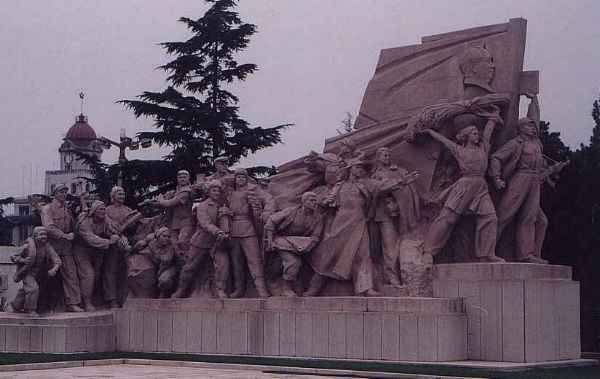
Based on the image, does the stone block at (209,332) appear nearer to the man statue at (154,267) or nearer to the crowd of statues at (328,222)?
the crowd of statues at (328,222)

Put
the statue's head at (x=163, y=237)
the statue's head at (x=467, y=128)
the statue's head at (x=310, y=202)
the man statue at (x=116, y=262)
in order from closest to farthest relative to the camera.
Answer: the statue's head at (x=467, y=128)
the statue's head at (x=310, y=202)
the statue's head at (x=163, y=237)
the man statue at (x=116, y=262)

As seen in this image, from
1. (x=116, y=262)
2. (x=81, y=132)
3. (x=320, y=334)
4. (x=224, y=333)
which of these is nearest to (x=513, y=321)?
(x=320, y=334)

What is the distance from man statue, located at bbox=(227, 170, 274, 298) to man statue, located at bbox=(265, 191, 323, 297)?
36 centimetres

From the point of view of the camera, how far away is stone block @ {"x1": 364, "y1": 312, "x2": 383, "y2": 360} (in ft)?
50.5

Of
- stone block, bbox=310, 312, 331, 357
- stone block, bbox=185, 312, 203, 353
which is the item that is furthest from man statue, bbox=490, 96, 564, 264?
stone block, bbox=185, 312, 203, 353

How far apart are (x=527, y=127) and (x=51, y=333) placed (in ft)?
28.0

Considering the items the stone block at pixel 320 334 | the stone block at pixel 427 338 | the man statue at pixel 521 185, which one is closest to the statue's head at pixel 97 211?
the stone block at pixel 320 334

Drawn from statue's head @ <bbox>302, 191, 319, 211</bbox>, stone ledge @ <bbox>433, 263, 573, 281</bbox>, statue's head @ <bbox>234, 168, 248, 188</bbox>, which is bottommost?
stone ledge @ <bbox>433, 263, 573, 281</bbox>

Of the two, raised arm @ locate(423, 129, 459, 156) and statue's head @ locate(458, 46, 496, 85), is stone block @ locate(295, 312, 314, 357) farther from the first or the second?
statue's head @ locate(458, 46, 496, 85)

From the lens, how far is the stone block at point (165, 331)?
1769 cm

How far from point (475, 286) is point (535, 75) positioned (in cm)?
368

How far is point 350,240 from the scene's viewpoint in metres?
16.1

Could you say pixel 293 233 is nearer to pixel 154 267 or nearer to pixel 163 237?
pixel 163 237

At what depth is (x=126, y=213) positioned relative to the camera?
19.0m
